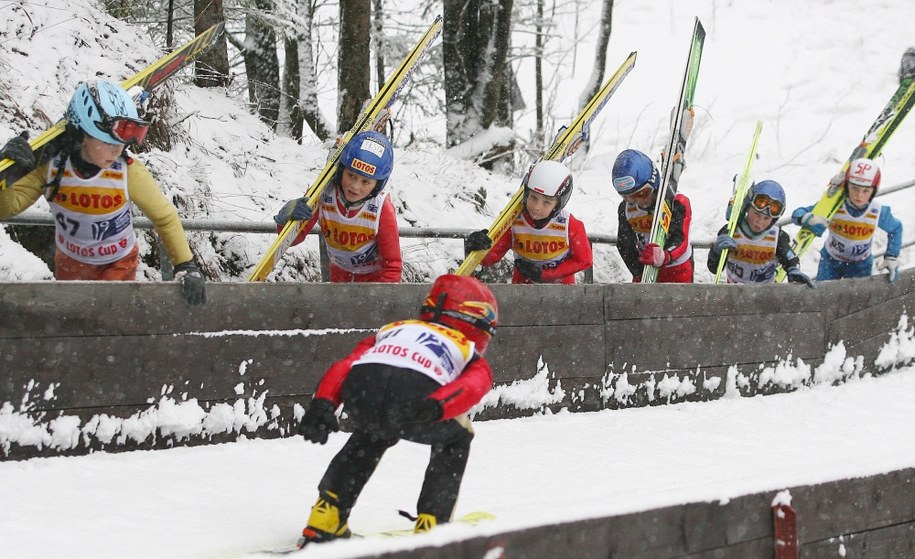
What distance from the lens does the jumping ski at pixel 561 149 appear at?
714 cm

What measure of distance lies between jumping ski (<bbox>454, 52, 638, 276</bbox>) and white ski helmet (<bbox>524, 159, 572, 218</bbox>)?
0.19 metres

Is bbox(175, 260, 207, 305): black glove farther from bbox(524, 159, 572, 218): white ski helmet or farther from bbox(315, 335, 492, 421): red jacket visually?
bbox(524, 159, 572, 218): white ski helmet

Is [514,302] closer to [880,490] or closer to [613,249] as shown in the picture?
[880,490]

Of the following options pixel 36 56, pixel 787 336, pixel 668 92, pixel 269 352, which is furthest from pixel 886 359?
pixel 668 92

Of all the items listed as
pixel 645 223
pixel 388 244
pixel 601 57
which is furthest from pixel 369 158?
pixel 601 57

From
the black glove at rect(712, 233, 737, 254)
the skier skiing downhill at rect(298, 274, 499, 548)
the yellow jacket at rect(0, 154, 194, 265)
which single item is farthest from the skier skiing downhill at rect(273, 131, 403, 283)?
the black glove at rect(712, 233, 737, 254)

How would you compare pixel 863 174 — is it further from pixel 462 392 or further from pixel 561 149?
pixel 462 392

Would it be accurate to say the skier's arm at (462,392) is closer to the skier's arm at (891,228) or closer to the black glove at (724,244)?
the black glove at (724,244)

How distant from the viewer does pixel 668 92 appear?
25.9 metres

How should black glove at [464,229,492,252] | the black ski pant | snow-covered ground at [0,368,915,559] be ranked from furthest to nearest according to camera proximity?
black glove at [464,229,492,252], snow-covered ground at [0,368,915,559], the black ski pant

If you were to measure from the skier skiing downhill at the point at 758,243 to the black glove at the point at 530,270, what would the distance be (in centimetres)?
214

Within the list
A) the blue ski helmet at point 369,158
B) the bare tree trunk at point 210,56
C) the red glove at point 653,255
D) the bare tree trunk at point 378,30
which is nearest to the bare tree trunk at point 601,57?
the bare tree trunk at point 378,30

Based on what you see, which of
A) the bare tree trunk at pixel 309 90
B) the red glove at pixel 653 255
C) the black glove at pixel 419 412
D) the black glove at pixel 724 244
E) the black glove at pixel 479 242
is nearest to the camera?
the black glove at pixel 419 412

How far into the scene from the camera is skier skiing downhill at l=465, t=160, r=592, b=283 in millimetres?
7168
